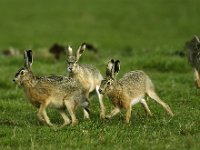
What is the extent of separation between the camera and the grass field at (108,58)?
11078mm

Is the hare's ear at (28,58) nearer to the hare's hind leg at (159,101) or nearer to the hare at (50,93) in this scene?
the hare at (50,93)

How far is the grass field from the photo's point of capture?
11.1m

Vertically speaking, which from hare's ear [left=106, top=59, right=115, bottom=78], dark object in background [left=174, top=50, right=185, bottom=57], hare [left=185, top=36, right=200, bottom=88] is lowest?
hare's ear [left=106, top=59, right=115, bottom=78]

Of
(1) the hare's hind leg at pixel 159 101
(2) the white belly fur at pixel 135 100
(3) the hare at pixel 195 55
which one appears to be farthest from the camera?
(3) the hare at pixel 195 55

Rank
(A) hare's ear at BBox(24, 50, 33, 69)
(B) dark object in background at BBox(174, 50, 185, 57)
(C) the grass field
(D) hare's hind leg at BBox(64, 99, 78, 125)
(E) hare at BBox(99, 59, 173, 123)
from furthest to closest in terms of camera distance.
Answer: (B) dark object in background at BBox(174, 50, 185, 57) → (A) hare's ear at BBox(24, 50, 33, 69) → (E) hare at BBox(99, 59, 173, 123) → (D) hare's hind leg at BBox(64, 99, 78, 125) → (C) the grass field

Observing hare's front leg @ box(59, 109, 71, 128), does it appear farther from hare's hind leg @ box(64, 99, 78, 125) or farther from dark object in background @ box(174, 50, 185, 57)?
dark object in background @ box(174, 50, 185, 57)

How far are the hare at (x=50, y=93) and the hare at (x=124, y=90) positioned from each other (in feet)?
1.92

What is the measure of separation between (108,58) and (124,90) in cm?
934

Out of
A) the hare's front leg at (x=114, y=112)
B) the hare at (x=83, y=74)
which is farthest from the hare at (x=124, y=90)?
the hare at (x=83, y=74)

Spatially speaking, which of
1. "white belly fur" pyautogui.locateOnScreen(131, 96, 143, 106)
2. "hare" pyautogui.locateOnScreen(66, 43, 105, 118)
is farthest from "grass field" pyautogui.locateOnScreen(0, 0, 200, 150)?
"hare" pyautogui.locateOnScreen(66, 43, 105, 118)

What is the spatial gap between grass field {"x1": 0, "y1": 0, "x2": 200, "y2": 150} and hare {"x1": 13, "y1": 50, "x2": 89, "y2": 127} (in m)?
0.41

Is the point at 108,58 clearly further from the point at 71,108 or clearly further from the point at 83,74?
the point at 71,108

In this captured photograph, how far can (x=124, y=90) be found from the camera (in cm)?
1324

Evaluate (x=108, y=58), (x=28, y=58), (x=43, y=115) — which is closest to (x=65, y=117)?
(x=43, y=115)
